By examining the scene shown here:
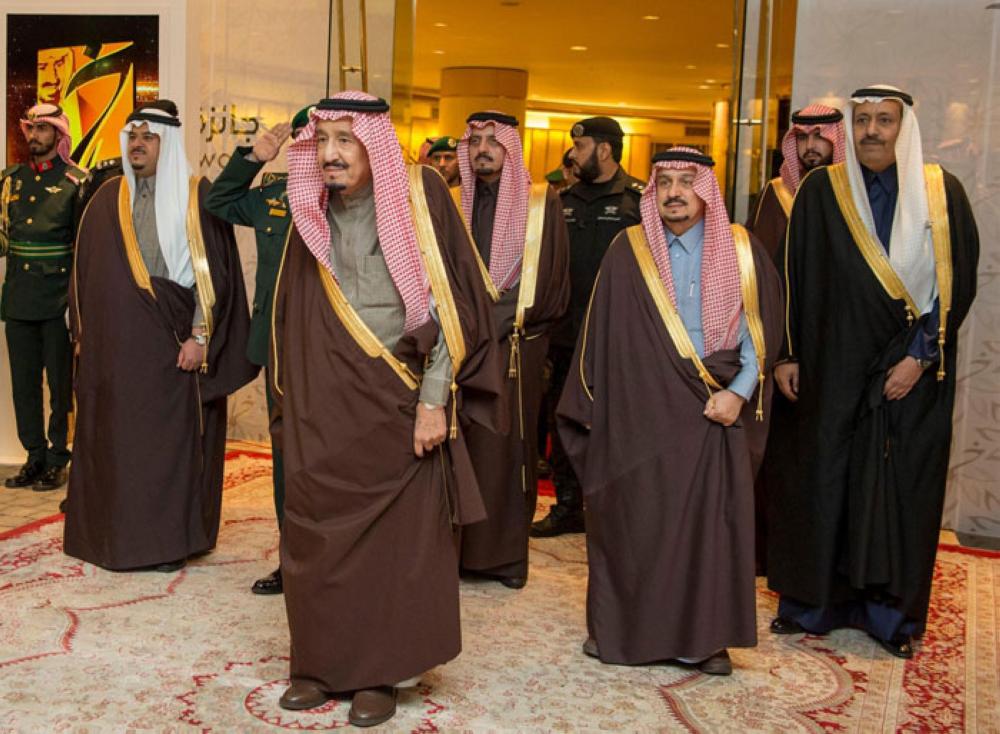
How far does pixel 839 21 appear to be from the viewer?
597cm

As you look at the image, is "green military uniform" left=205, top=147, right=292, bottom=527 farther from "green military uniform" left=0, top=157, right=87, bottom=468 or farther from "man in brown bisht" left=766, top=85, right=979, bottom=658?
"man in brown bisht" left=766, top=85, right=979, bottom=658

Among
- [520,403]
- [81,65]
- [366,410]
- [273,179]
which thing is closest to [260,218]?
[273,179]

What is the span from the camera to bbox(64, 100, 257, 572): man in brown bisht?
481 centimetres

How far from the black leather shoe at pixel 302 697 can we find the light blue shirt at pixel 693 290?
5.08 feet

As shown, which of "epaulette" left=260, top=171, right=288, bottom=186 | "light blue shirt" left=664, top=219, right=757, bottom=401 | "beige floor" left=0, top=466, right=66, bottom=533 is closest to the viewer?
"light blue shirt" left=664, top=219, right=757, bottom=401

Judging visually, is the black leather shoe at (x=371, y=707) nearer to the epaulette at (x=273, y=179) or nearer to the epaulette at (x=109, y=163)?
the epaulette at (x=273, y=179)

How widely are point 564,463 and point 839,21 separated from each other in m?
2.51

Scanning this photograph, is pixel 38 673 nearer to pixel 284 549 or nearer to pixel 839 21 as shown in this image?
pixel 284 549

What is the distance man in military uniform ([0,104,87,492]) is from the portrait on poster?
2.16ft

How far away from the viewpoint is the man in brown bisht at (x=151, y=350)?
4.81 metres

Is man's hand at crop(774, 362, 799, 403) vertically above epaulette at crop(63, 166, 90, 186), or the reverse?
epaulette at crop(63, 166, 90, 186)

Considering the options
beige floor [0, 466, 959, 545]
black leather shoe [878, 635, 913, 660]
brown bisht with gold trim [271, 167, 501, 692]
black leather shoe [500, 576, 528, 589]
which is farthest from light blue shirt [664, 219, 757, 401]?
beige floor [0, 466, 959, 545]

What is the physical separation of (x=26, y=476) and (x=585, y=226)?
306cm

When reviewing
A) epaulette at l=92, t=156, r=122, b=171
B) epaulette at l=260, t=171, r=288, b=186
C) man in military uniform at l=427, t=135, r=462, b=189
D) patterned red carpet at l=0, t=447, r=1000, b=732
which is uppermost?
man in military uniform at l=427, t=135, r=462, b=189
